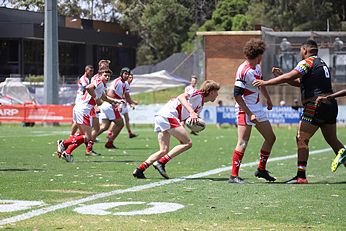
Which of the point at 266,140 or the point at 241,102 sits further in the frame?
the point at 266,140

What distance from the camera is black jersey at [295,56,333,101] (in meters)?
12.5

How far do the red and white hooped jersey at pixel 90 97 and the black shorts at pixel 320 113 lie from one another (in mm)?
6051

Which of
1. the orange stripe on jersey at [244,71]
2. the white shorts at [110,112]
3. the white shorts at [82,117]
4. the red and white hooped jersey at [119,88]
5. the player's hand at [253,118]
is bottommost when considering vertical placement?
the white shorts at [110,112]

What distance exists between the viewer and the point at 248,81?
1288 cm

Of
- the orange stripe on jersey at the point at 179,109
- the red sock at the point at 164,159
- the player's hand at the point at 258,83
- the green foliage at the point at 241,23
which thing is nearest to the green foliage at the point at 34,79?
the green foliage at the point at 241,23

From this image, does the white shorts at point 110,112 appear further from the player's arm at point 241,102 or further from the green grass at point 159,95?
the green grass at point 159,95

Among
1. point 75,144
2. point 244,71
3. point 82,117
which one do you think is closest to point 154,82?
point 82,117

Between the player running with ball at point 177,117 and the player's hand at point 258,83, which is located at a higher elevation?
the player's hand at point 258,83

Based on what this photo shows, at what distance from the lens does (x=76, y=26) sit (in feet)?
116

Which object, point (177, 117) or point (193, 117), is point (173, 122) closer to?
point (177, 117)

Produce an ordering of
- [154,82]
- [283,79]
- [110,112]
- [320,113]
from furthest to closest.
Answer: [154,82]
[110,112]
[320,113]
[283,79]

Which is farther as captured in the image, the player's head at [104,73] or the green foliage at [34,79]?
the green foliage at [34,79]

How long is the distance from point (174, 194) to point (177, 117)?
7.73 ft

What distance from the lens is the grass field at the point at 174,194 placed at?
873 cm
